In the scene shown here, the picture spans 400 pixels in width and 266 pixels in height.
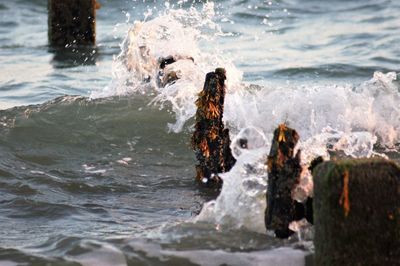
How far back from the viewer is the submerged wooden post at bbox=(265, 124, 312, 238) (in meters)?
5.48

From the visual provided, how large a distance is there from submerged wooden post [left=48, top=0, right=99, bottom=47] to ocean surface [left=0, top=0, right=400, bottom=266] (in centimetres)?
22

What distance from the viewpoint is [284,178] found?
5559 mm

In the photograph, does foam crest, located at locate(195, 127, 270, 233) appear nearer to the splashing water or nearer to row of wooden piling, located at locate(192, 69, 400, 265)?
row of wooden piling, located at locate(192, 69, 400, 265)

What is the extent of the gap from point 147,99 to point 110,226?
4139 millimetres

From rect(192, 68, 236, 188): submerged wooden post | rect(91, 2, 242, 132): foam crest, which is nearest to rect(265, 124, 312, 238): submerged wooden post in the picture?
rect(192, 68, 236, 188): submerged wooden post

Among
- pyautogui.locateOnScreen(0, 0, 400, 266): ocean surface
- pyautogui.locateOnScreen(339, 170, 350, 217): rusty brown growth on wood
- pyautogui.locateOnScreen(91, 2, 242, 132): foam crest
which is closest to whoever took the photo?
pyautogui.locateOnScreen(339, 170, 350, 217): rusty brown growth on wood

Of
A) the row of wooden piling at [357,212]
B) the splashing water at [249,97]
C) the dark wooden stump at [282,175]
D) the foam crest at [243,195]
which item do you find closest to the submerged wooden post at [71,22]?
the splashing water at [249,97]

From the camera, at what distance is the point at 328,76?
13.8 m

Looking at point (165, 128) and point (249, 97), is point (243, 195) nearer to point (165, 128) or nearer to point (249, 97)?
point (165, 128)

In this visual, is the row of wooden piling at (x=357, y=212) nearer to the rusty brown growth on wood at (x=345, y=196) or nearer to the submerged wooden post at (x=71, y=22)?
the rusty brown growth on wood at (x=345, y=196)

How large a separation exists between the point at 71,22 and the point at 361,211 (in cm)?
1121

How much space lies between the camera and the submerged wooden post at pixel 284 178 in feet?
18.0

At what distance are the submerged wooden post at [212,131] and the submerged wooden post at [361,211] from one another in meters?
2.50

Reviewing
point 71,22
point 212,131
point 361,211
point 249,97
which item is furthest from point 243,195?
point 71,22
